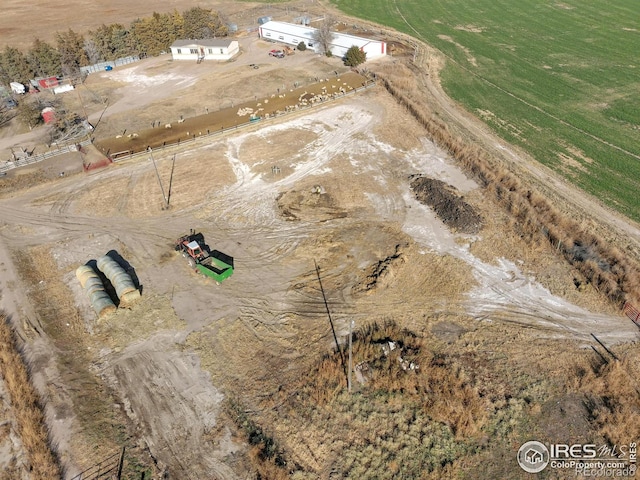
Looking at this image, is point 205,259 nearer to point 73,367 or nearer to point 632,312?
point 73,367

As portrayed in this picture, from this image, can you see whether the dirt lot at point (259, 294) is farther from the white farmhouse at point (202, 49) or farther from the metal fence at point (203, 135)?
the white farmhouse at point (202, 49)

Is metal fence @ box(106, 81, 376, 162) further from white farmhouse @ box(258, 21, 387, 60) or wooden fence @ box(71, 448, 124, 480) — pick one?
wooden fence @ box(71, 448, 124, 480)

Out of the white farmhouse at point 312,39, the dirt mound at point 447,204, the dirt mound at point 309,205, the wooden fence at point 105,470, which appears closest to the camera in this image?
the wooden fence at point 105,470

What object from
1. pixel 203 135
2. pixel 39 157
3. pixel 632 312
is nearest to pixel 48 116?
pixel 39 157

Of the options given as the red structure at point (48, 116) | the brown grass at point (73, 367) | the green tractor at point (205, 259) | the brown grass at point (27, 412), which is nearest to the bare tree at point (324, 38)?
the red structure at point (48, 116)

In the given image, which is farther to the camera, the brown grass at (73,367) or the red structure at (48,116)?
the red structure at (48,116)

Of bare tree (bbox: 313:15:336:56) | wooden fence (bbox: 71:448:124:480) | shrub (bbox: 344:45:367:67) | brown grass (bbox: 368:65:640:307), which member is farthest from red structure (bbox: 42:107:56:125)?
wooden fence (bbox: 71:448:124:480)
